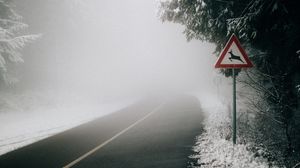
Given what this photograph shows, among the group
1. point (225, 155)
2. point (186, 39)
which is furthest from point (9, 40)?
point (225, 155)

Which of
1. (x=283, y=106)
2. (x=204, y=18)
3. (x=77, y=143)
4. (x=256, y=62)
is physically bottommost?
(x=77, y=143)

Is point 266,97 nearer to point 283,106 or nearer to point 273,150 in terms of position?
point 283,106

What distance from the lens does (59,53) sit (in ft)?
108

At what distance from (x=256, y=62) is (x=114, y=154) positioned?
511cm

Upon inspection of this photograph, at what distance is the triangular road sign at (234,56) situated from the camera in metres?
7.96

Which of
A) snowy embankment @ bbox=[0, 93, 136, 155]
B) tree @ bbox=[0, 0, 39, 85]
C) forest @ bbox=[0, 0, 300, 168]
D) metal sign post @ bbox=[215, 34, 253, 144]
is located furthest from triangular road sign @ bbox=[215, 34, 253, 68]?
tree @ bbox=[0, 0, 39, 85]

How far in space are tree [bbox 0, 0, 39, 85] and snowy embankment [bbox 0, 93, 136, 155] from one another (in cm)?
189

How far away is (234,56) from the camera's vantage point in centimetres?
806

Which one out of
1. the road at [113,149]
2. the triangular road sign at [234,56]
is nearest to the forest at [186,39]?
the triangular road sign at [234,56]

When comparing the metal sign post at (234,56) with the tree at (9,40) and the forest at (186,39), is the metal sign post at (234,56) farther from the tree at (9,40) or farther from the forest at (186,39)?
the tree at (9,40)

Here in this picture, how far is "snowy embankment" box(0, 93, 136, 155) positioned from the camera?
13.8 metres

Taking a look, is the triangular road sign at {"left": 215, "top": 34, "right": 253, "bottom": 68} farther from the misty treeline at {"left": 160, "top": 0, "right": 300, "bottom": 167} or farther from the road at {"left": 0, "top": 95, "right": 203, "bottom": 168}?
the road at {"left": 0, "top": 95, "right": 203, "bottom": 168}

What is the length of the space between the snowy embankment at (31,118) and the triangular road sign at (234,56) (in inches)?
311

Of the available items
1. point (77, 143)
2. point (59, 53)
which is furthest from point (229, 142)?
point (59, 53)
